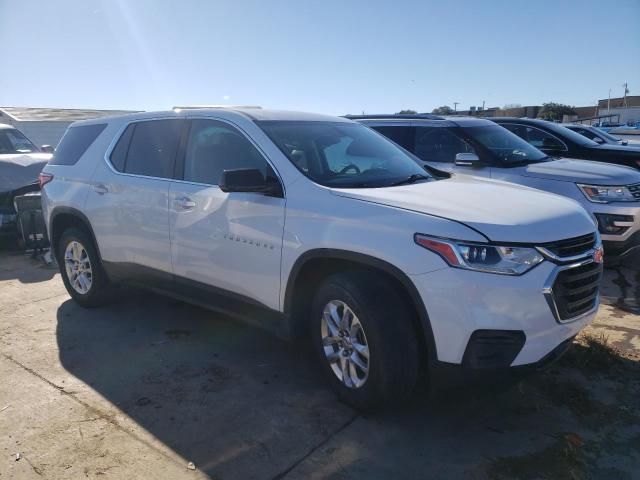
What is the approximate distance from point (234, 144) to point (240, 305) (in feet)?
3.85

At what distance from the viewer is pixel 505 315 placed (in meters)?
2.75

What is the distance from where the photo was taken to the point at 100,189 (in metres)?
4.95

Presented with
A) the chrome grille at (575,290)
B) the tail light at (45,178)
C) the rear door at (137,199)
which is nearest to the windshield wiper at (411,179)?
the chrome grille at (575,290)

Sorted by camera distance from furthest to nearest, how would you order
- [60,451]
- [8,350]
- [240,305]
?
[8,350] → [240,305] → [60,451]

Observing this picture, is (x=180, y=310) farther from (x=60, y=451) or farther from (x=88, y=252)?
(x=60, y=451)

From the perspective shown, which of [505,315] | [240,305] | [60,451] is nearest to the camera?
[505,315]

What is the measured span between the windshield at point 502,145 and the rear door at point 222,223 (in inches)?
157

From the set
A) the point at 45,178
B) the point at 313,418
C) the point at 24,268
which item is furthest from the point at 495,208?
the point at 24,268

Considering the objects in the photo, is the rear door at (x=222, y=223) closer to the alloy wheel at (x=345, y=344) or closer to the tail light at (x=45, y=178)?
the alloy wheel at (x=345, y=344)

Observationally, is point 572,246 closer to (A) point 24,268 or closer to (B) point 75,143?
(B) point 75,143

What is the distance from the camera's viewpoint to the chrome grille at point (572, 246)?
294cm

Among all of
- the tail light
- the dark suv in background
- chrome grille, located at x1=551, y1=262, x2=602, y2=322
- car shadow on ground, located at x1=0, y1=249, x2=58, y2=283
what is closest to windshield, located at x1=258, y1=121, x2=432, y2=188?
chrome grille, located at x1=551, y1=262, x2=602, y2=322

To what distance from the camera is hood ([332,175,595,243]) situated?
2875 millimetres

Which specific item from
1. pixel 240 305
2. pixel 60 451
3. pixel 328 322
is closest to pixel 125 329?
pixel 240 305
